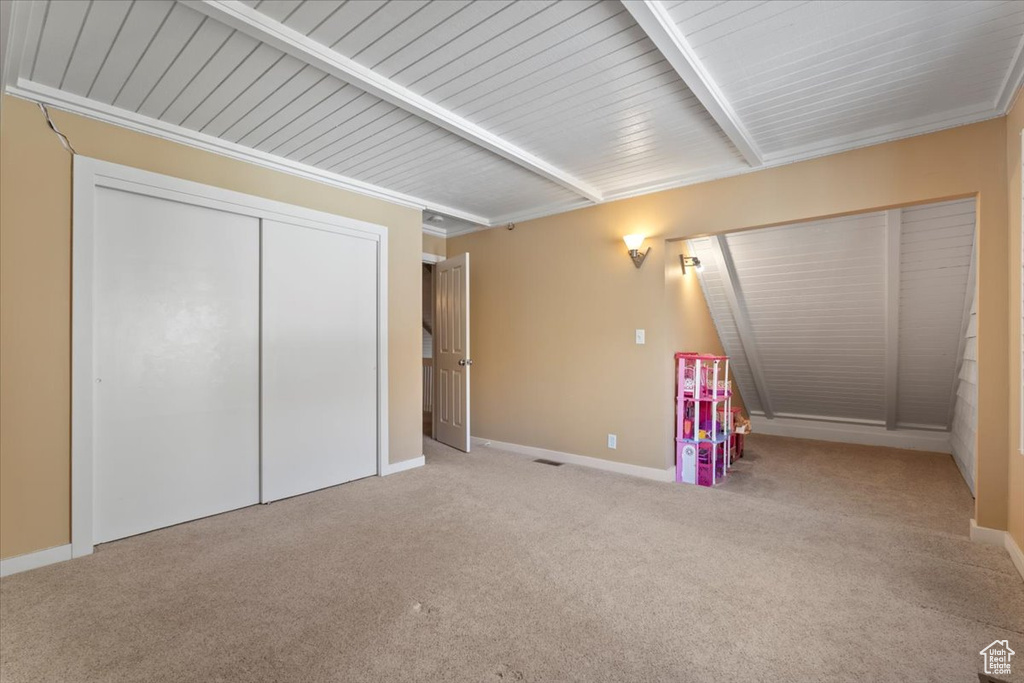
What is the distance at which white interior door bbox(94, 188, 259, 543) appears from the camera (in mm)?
2658

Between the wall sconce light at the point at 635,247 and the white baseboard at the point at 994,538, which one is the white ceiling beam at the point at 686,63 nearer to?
the wall sconce light at the point at 635,247

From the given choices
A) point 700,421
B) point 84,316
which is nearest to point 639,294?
point 700,421

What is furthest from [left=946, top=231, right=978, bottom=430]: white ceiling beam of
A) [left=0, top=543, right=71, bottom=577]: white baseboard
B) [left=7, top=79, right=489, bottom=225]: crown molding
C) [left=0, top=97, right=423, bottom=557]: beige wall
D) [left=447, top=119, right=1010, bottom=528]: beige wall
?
[left=0, top=543, right=71, bottom=577]: white baseboard

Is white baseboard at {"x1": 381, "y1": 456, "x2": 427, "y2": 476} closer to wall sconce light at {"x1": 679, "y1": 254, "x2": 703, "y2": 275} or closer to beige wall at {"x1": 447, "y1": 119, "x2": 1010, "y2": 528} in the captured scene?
beige wall at {"x1": 447, "y1": 119, "x2": 1010, "y2": 528}

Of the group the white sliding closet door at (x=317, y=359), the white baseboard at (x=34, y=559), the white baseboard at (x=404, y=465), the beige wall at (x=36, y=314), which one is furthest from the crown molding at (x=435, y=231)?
the white baseboard at (x=34, y=559)

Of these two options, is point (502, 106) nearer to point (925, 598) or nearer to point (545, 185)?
point (545, 185)

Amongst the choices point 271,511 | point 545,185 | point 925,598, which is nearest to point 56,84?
point 271,511

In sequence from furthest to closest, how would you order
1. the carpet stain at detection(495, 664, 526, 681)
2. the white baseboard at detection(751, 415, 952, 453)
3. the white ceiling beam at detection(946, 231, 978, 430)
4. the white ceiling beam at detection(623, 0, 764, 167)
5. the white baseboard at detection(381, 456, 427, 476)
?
the white baseboard at detection(751, 415, 952, 453), the white baseboard at detection(381, 456, 427, 476), the white ceiling beam at detection(946, 231, 978, 430), the white ceiling beam at detection(623, 0, 764, 167), the carpet stain at detection(495, 664, 526, 681)

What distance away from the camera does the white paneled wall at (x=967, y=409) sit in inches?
141

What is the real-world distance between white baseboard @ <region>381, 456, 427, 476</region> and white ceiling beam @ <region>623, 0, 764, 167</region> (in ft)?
11.5

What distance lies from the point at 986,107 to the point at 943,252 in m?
1.36

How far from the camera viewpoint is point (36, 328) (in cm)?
242

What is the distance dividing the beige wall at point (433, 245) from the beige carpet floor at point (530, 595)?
9.78 ft

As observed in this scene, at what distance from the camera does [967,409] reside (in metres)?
3.87
